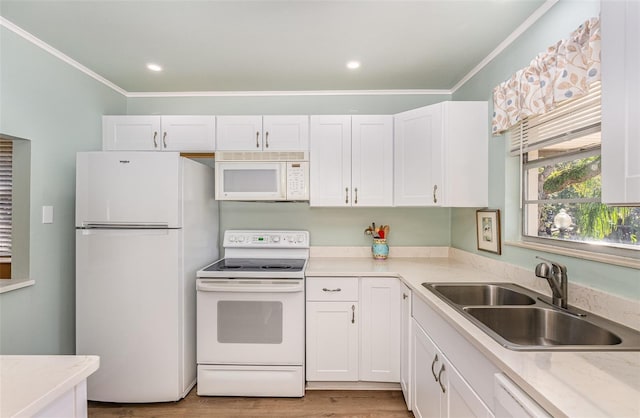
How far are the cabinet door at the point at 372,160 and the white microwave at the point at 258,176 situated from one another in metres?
0.44

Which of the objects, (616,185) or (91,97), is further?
(91,97)

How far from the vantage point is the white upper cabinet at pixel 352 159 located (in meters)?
2.58

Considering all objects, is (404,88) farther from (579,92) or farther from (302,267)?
(302,267)

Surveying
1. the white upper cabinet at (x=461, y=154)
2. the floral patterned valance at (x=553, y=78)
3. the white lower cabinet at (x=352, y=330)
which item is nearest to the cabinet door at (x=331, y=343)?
the white lower cabinet at (x=352, y=330)

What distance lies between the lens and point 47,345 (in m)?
2.13

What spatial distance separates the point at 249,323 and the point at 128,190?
1227 millimetres

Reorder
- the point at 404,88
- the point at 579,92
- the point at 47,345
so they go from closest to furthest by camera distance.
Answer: the point at 579,92 < the point at 47,345 < the point at 404,88

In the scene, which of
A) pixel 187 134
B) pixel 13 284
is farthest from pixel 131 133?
pixel 13 284

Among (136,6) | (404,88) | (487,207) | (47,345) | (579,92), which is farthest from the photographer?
(404,88)

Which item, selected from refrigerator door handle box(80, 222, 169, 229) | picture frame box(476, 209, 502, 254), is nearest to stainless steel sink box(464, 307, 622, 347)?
picture frame box(476, 209, 502, 254)

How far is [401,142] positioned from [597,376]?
1964 millimetres

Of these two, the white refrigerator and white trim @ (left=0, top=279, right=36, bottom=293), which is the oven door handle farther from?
white trim @ (left=0, top=279, right=36, bottom=293)

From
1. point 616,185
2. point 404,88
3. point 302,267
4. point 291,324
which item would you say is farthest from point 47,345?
point 404,88

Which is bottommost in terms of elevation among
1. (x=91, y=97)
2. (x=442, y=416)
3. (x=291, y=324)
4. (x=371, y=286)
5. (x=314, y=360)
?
(x=314, y=360)
